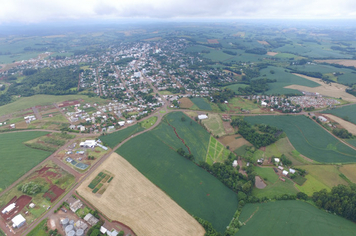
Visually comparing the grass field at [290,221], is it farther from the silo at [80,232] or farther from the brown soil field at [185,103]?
the brown soil field at [185,103]

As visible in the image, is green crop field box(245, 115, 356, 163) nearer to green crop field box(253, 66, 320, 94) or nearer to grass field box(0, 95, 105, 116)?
green crop field box(253, 66, 320, 94)

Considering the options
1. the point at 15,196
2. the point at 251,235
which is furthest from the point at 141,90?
the point at 251,235

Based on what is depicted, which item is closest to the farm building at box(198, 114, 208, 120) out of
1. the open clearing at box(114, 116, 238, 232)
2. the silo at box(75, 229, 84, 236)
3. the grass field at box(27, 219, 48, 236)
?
the open clearing at box(114, 116, 238, 232)

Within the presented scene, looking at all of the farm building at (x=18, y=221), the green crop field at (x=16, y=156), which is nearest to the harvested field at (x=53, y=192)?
the farm building at (x=18, y=221)

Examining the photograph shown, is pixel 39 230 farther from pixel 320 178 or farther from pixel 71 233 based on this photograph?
pixel 320 178

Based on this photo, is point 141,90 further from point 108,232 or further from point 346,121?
point 346,121

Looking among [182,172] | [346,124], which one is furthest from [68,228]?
[346,124]

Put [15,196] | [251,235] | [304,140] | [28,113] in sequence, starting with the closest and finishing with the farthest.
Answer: [251,235] < [15,196] < [304,140] < [28,113]

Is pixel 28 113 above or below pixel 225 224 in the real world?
above
